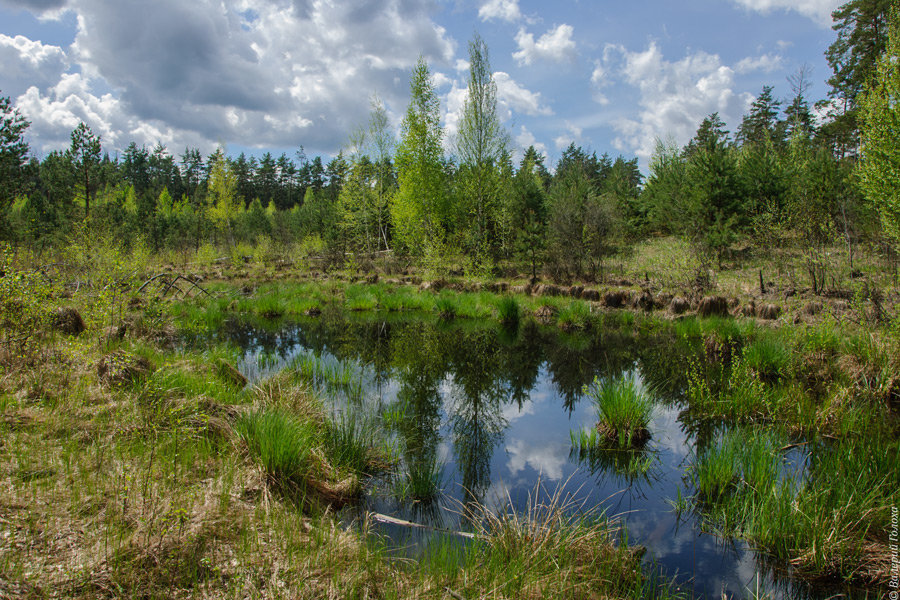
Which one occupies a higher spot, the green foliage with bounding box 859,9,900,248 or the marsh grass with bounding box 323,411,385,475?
the green foliage with bounding box 859,9,900,248

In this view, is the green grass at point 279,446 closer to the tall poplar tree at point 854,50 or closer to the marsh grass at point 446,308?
the marsh grass at point 446,308

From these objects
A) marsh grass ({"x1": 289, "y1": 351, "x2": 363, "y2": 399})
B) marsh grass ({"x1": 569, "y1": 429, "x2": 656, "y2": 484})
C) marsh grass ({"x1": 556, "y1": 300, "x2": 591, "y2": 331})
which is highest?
marsh grass ({"x1": 556, "y1": 300, "x2": 591, "y2": 331})

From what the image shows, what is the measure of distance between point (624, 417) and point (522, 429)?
1.41 meters

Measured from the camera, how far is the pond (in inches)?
143

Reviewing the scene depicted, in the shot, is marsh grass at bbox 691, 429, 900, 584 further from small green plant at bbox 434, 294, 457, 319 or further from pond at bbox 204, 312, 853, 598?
small green plant at bbox 434, 294, 457, 319

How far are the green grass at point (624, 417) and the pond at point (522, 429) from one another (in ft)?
0.79

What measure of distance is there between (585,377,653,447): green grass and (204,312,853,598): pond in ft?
0.79

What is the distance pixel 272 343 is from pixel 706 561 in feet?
34.5

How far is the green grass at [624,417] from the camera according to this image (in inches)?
216

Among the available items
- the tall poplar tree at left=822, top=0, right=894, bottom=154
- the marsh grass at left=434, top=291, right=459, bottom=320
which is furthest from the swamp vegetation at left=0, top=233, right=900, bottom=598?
the tall poplar tree at left=822, top=0, right=894, bottom=154

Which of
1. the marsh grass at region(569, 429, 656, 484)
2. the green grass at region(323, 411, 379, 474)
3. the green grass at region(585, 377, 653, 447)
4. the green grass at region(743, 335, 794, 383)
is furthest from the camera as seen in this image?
the green grass at region(743, 335, 794, 383)

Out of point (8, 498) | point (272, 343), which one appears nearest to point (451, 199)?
point (272, 343)

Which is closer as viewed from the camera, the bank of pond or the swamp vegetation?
the swamp vegetation

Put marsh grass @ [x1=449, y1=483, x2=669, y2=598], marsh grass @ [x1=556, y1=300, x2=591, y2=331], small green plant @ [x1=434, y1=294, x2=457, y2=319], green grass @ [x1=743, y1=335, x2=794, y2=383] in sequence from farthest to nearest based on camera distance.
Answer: small green plant @ [x1=434, y1=294, x2=457, y2=319] → marsh grass @ [x1=556, y1=300, x2=591, y2=331] → green grass @ [x1=743, y1=335, x2=794, y2=383] → marsh grass @ [x1=449, y1=483, x2=669, y2=598]
